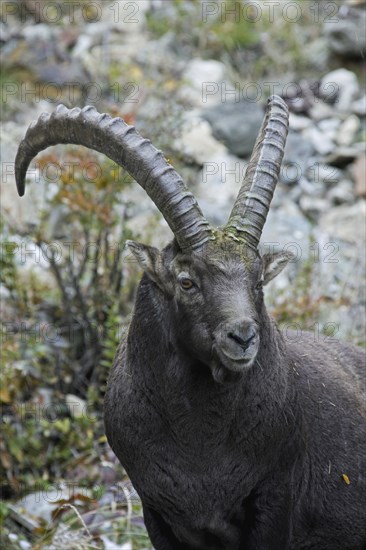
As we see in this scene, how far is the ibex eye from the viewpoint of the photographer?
18.1 feet

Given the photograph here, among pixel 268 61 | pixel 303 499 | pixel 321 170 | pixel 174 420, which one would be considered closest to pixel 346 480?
pixel 303 499

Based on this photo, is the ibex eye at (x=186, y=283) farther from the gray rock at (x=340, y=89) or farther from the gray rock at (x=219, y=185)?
the gray rock at (x=340, y=89)

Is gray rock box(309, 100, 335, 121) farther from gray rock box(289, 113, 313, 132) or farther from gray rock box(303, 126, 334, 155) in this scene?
gray rock box(303, 126, 334, 155)

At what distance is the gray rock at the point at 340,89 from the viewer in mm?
16062

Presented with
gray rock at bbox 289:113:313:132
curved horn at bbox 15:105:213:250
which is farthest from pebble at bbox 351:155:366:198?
curved horn at bbox 15:105:213:250

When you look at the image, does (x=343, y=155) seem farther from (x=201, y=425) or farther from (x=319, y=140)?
(x=201, y=425)

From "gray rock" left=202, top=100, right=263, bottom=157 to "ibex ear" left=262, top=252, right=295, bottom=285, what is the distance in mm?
8695

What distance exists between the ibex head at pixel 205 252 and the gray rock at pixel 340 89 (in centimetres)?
1035

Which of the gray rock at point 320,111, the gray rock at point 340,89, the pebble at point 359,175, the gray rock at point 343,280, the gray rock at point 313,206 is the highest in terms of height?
the gray rock at point 340,89

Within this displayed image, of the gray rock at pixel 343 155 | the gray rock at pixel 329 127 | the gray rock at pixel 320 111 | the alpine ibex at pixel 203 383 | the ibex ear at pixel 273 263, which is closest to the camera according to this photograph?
the alpine ibex at pixel 203 383

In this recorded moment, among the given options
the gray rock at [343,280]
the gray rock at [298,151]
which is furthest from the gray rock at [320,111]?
the gray rock at [343,280]

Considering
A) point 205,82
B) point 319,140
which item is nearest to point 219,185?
point 319,140

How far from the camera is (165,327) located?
5.73 meters

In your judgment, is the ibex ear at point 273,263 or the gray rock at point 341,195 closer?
the ibex ear at point 273,263
